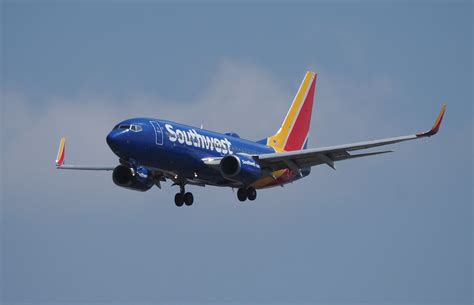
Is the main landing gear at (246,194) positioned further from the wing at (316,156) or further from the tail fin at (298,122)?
the tail fin at (298,122)

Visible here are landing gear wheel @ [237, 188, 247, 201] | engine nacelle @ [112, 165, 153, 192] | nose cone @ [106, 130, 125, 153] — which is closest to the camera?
nose cone @ [106, 130, 125, 153]

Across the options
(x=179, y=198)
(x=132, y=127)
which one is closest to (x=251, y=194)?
(x=179, y=198)

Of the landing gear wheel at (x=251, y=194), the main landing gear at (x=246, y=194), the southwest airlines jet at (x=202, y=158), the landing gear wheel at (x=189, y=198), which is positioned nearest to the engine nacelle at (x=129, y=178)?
the southwest airlines jet at (x=202, y=158)

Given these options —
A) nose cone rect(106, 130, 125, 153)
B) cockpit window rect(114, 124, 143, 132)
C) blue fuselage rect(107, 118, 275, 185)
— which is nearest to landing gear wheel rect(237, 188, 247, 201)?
blue fuselage rect(107, 118, 275, 185)

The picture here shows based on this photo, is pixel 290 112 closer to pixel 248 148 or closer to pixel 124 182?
pixel 248 148

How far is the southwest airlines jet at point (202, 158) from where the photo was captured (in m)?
55.6

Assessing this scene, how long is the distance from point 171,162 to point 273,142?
12.3m

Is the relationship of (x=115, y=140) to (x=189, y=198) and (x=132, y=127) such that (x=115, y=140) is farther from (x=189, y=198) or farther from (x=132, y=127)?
(x=189, y=198)

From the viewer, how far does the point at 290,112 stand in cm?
7131

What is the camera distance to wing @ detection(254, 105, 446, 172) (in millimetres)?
56719

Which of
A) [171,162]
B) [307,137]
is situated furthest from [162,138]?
[307,137]

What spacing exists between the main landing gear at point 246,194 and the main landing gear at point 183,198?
9.92 ft

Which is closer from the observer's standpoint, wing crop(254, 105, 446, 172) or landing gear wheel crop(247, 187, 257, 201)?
wing crop(254, 105, 446, 172)

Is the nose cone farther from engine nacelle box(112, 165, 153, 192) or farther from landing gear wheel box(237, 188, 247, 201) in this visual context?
landing gear wheel box(237, 188, 247, 201)
